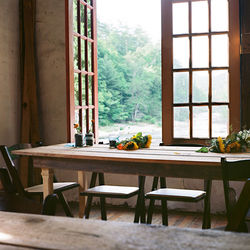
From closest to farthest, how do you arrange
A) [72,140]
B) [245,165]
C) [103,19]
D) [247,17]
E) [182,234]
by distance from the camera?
[182,234] < [245,165] < [247,17] < [72,140] < [103,19]

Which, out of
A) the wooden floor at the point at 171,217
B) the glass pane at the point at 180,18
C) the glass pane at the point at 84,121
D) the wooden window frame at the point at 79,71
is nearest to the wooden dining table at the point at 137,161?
the wooden floor at the point at 171,217

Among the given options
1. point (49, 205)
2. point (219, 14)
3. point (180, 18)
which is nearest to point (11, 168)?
point (49, 205)

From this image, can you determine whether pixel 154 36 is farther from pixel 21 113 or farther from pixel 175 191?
pixel 175 191

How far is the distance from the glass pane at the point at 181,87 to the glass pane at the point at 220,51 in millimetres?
374

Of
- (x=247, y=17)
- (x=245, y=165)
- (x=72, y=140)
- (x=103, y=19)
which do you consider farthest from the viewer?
(x=103, y=19)

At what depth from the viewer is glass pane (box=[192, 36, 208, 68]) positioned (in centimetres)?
Answer: 475

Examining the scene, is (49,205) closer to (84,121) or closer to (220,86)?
(220,86)

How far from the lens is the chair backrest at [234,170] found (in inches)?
98.3

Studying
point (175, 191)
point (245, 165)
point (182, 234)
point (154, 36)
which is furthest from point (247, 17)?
point (154, 36)

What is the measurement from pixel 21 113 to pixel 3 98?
0.37 metres

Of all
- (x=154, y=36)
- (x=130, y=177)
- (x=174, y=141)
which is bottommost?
(x=130, y=177)

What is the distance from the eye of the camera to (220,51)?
4.70 m

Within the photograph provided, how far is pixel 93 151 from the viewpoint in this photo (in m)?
3.65

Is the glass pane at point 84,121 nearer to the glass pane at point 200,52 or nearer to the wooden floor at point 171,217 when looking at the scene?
the wooden floor at point 171,217
